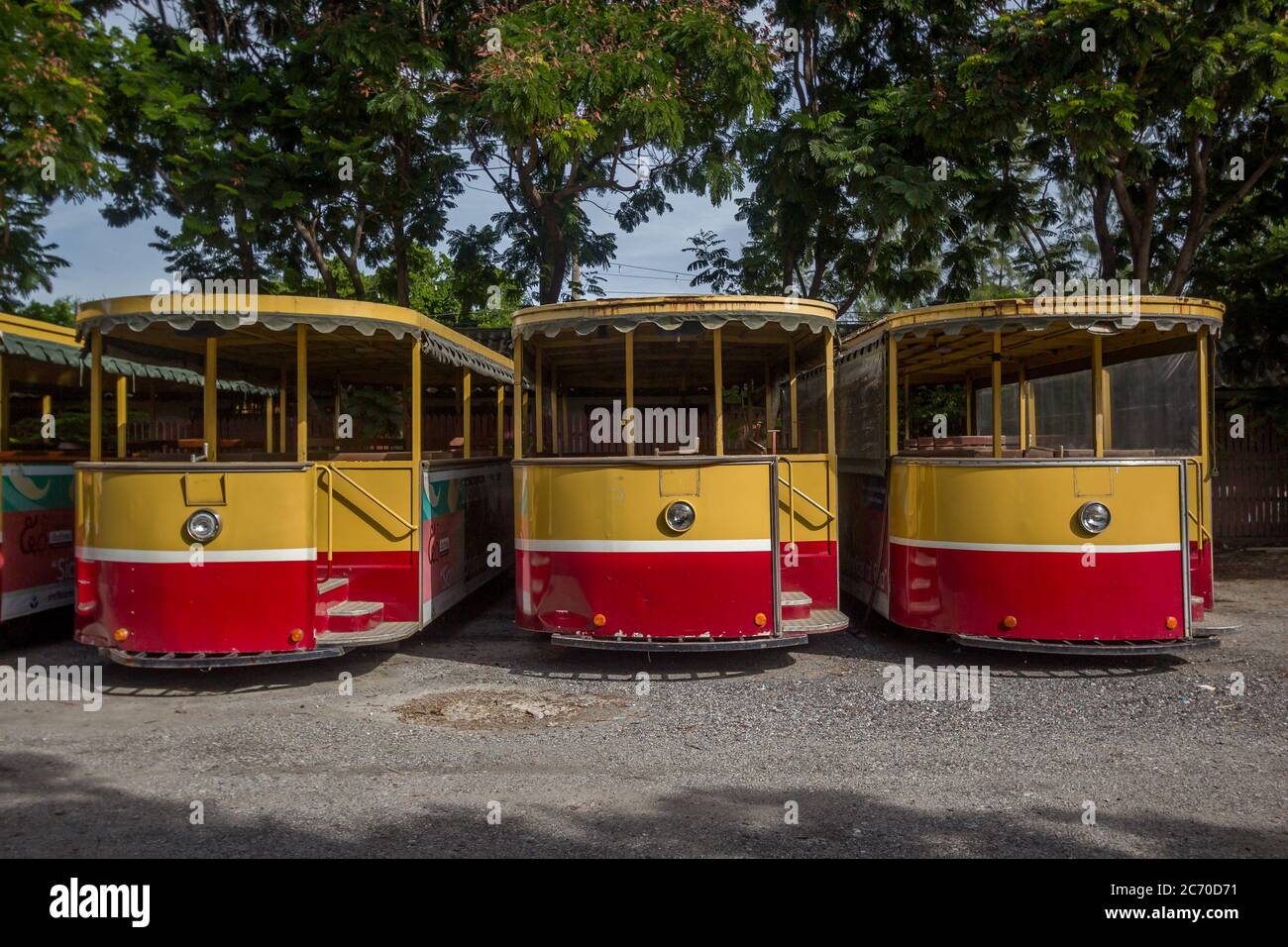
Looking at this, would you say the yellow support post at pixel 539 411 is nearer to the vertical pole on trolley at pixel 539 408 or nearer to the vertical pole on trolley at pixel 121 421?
the vertical pole on trolley at pixel 539 408

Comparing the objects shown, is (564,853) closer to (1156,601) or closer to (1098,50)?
(1156,601)

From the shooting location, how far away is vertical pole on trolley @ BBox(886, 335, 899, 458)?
7.81 meters

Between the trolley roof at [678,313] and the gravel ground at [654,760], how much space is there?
8.56 ft

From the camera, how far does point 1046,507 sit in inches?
272

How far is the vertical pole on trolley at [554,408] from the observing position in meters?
9.02

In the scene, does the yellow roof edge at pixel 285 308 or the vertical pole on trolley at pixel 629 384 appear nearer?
the yellow roof edge at pixel 285 308

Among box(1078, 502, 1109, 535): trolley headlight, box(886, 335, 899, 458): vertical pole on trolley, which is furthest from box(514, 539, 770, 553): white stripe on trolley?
box(1078, 502, 1109, 535): trolley headlight

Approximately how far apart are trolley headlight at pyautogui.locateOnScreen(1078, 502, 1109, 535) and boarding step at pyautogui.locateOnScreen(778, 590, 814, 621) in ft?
6.77

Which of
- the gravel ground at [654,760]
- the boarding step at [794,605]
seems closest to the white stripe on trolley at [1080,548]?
the gravel ground at [654,760]

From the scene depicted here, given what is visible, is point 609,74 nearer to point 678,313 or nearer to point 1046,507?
point 678,313

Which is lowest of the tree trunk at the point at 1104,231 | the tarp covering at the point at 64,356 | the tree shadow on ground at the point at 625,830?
the tree shadow on ground at the point at 625,830

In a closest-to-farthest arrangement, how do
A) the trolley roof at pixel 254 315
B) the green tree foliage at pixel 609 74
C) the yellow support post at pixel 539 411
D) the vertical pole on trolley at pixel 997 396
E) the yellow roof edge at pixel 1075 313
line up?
the trolley roof at pixel 254 315 < the yellow roof edge at pixel 1075 313 < the vertical pole on trolley at pixel 997 396 < the yellow support post at pixel 539 411 < the green tree foliage at pixel 609 74

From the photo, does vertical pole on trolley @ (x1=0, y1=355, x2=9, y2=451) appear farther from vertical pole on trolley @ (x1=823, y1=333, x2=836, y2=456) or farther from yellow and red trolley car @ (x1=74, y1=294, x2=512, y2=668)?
vertical pole on trolley @ (x1=823, y1=333, x2=836, y2=456)
